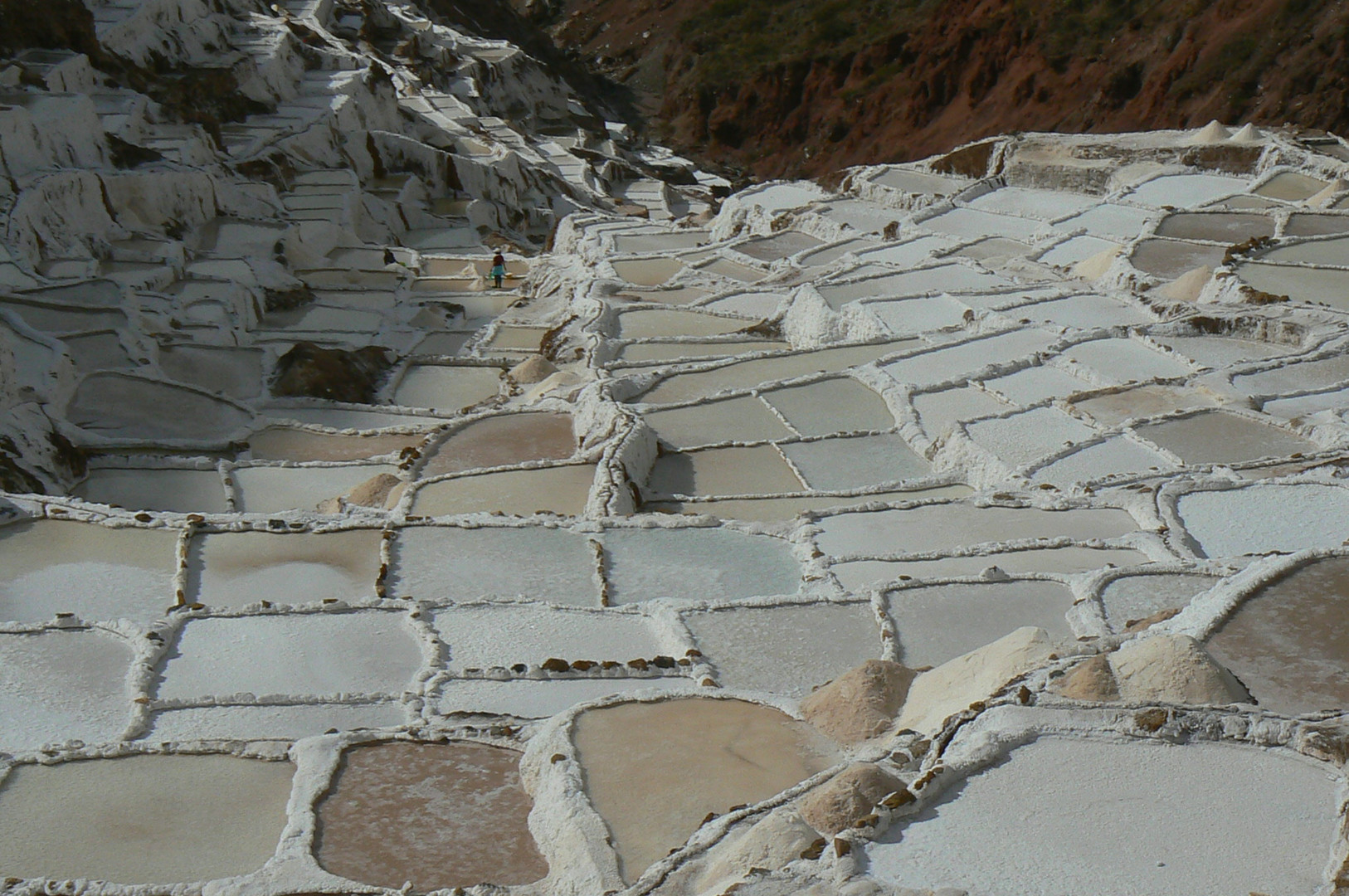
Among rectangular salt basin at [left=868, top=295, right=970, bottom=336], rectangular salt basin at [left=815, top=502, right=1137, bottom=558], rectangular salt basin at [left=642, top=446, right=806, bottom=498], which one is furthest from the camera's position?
rectangular salt basin at [left=868, top=295, right=970, bottom=336]

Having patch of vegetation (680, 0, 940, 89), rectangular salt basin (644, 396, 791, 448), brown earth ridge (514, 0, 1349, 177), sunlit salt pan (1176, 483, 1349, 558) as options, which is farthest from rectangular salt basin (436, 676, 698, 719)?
patch of vegetation (680, 0, 940, 89)

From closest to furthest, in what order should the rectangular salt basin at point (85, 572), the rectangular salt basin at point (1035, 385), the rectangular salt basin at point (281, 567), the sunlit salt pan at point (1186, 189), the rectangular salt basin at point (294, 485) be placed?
the rectangular salt basin at point (85, 572)
the rectangular salt basin at point (281, 567)
the rectangular salt basin at point (1035, 385)
the rectangular salt basin at point (294, 485)
the sunlit salt pan at point (1186, 189)

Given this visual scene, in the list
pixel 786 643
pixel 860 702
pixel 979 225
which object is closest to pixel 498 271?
pixel 979 225

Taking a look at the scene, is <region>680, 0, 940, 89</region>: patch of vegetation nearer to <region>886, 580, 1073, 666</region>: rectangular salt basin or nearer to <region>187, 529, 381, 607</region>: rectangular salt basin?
<region>187, 529, 381, 607</region>: rectangular salt basin

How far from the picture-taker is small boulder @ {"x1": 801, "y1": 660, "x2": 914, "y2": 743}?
4363 mm

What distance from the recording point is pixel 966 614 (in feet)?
18.7

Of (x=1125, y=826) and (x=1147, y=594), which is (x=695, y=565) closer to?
(x=1147, y=594)

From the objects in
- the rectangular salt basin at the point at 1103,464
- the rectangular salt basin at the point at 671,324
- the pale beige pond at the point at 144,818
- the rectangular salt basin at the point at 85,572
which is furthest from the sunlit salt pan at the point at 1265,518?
the rectangular salt basin at the point at 671,324

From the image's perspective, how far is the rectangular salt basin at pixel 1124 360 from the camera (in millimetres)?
8891

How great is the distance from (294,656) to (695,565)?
2.10 meters

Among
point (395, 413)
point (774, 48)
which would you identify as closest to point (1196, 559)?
point (395, 413)

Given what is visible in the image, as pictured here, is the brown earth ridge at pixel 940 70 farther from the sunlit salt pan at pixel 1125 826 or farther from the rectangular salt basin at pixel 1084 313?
the sunlit salt pan at pixel 1125 826

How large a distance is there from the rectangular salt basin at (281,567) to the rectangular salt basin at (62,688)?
71 cm

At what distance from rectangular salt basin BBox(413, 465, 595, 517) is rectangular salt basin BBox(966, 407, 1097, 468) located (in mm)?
2392
